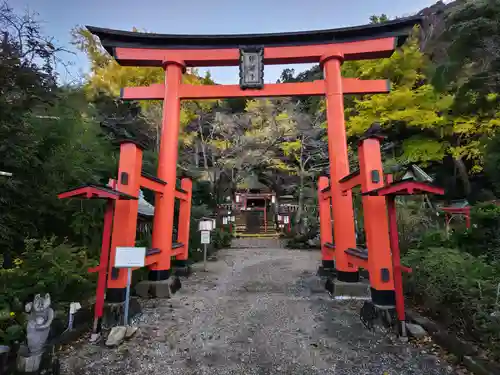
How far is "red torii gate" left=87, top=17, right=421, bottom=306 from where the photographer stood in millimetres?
5734

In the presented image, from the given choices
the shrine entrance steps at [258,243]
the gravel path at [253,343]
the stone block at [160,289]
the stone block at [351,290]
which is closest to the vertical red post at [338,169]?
the stone block at [351,290]

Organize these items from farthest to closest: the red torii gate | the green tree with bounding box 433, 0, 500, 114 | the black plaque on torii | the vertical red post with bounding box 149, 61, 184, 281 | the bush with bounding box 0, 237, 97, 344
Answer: the green tree with bounding box 433, 0, 500, 114
the black plaque on torii
the red torii gate
the vertical red post with bounding box 149, 61, 184, 281
the bush with bounding box 0, 237, 97, 344

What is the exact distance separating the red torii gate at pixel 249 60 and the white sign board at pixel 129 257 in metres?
1.76

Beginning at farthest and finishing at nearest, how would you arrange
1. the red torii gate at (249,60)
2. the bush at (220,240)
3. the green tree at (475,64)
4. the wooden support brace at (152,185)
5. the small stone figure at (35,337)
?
the bush at (220,240) → the green tree at (475,64) → the red torii gate at (249,60) → the wooden support brace at (152,185) → the small stone figure at (35,337)

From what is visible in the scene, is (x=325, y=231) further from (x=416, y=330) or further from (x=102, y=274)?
(x=102, y=274)

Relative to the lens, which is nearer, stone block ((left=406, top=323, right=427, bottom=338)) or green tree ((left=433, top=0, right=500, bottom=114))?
stone block ((left=406, top=323, right=427, bottom=338))

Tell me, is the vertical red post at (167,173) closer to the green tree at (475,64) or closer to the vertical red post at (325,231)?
the vertical red post at (325,231)

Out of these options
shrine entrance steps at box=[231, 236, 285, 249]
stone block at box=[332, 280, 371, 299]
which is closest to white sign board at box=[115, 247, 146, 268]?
stone block at box=[332, 280, 371, 299]

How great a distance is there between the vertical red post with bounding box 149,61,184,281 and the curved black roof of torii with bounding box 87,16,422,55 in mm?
539

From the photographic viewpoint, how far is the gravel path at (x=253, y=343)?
2.76m

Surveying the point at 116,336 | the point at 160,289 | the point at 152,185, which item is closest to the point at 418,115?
the point at 152,185

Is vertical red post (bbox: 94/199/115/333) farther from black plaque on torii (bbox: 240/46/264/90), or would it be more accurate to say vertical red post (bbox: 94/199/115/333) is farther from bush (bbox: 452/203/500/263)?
bush (bbox: 452/203/500/263)

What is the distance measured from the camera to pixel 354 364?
282 centimetres

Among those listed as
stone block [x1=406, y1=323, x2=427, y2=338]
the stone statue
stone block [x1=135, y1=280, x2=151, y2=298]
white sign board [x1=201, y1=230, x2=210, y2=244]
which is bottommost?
stone block [x1=406, y1=323, x2=427, y2=338]
